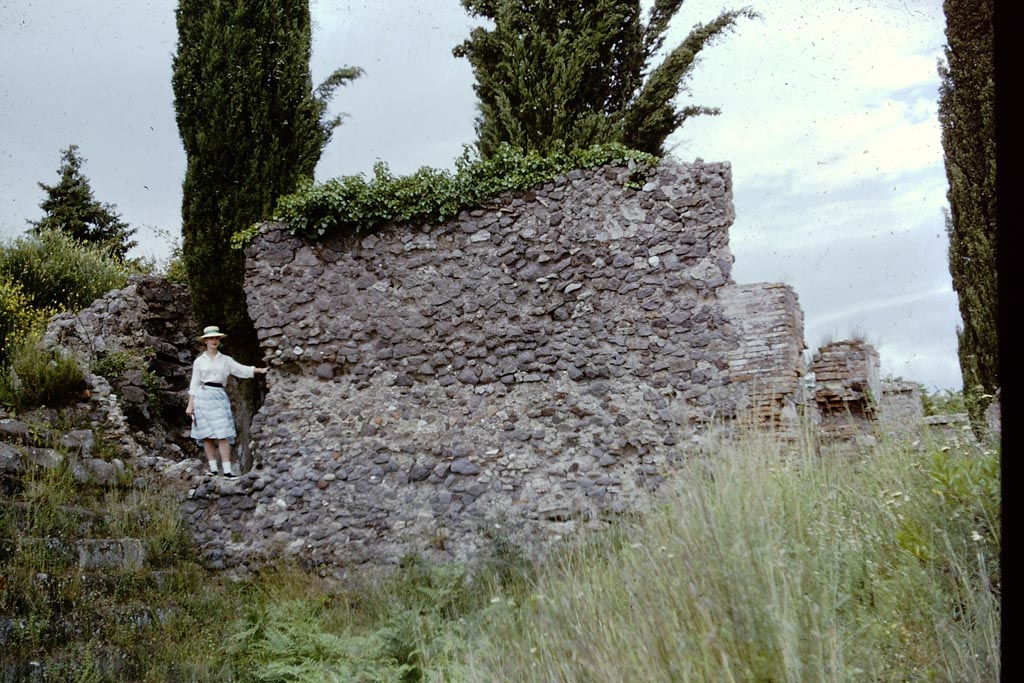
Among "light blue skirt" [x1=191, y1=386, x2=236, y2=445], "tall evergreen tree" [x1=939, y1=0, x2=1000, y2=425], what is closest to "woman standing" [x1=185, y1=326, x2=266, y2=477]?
"light blue skirt" [x1=191, y1=386, x2=236, y2=445]

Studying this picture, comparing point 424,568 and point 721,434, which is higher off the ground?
point 721,434

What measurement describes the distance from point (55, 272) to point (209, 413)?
774 centimetres

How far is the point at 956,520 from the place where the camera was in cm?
431

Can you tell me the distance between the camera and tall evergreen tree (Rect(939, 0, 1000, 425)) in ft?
35.6

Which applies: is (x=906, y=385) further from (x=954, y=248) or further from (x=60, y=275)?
(x=60, y=275)

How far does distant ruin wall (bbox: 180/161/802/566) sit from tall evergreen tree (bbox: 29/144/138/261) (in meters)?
11.1

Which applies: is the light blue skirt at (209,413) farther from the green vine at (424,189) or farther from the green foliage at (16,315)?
the green foliage at (16,315)

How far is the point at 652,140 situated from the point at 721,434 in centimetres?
793

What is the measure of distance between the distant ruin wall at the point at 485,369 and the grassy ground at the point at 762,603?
2.28m

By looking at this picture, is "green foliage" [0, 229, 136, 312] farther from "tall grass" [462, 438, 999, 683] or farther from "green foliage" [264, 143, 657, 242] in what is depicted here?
"tall grass" [462, 438, 999, 683]

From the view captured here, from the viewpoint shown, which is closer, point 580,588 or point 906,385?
point 580,588

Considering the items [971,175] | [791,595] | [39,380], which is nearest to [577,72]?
[971,175]

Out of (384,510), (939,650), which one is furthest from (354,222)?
(939,650)

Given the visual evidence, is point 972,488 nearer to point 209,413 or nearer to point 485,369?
point 485,369
